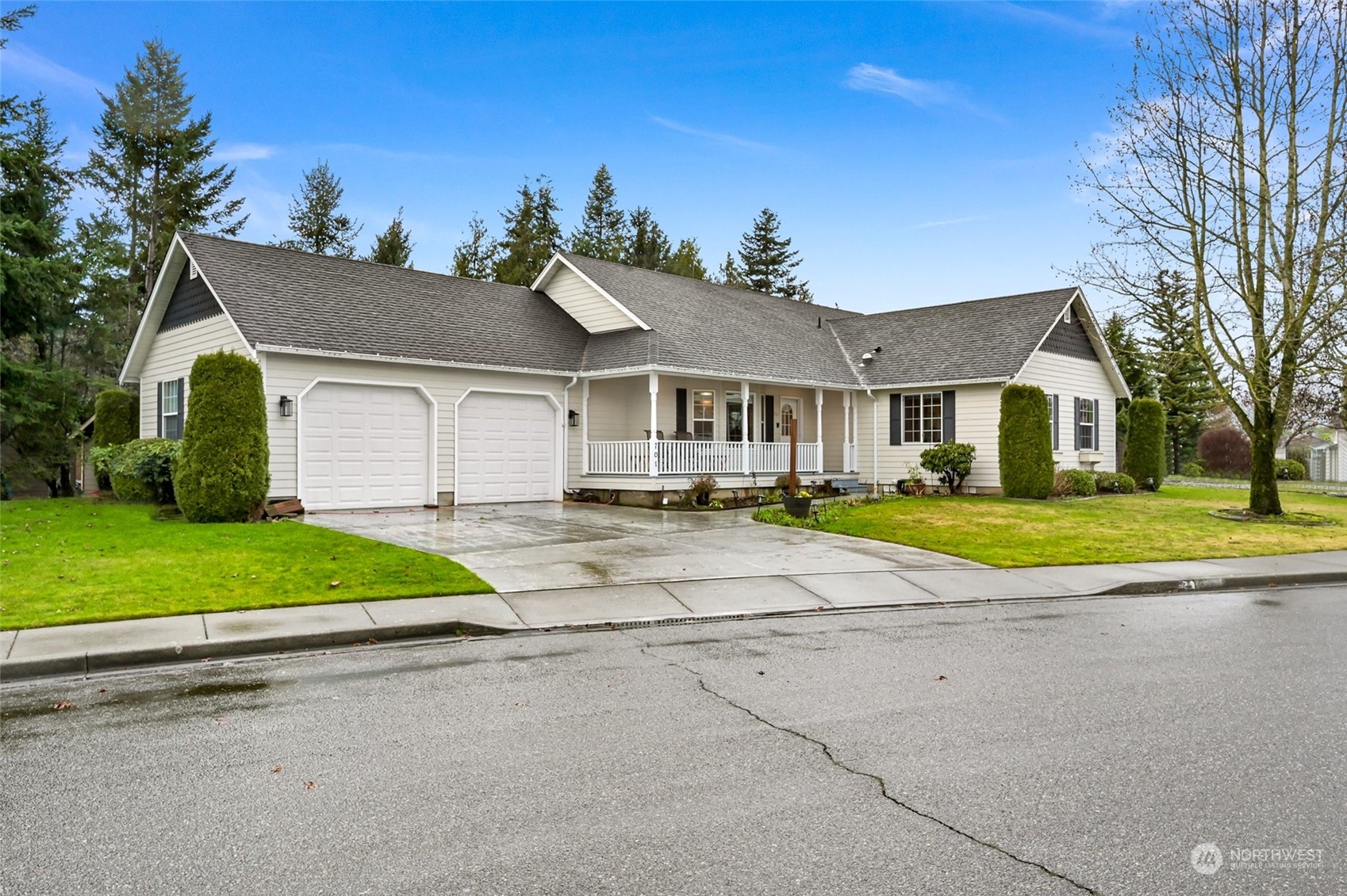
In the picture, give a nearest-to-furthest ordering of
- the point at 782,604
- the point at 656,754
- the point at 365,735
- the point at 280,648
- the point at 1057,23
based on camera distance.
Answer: the point at 656,754 < the point at 365,735 < the point at 280,648 < the point at 782,604 < the point at 1057,23

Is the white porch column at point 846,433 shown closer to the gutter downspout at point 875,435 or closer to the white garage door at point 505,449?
the gutter downspout at point 875,435

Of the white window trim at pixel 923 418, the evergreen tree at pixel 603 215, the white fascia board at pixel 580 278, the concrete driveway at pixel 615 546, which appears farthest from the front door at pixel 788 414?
the evergreen tree at pixel 603 215

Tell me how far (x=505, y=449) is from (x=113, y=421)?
406 inches

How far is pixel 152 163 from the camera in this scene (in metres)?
35.5

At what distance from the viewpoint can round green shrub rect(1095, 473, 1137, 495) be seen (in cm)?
2497

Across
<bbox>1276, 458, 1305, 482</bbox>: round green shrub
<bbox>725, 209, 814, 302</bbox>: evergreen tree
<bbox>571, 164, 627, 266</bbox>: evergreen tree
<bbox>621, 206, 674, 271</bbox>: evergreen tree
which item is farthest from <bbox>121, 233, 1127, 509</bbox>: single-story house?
<bbox>725, 209, 814, 302</bbox>: evergreen tree

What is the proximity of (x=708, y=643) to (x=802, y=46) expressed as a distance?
52.7 feet

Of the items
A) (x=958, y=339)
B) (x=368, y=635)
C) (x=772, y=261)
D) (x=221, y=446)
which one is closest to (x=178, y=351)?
(x=221, y=446)

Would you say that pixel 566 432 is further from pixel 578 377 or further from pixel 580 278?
pixel 580 278

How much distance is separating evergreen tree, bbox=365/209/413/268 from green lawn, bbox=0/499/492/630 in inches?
1273

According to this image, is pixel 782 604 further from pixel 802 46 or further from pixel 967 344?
pixel 967 344

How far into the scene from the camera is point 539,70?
21.5 meters

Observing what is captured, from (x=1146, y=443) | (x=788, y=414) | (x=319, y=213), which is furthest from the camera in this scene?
(x=319, y=213)

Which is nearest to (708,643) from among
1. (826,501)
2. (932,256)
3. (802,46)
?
(826,501)
